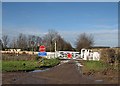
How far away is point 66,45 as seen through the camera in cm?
9356

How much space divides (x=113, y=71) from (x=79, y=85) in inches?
329

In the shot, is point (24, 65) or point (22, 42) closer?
point (24, 65)

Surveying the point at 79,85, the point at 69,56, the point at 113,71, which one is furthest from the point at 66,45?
the point at 79,85

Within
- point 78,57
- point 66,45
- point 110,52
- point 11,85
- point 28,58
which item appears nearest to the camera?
point 11,85

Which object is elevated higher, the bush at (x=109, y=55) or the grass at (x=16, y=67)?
the bush at (x=109, y=55)

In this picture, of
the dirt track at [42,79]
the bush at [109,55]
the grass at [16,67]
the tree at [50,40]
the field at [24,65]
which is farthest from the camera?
the tree at [50,40]

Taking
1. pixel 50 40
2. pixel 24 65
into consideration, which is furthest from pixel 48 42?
pixel 24 65

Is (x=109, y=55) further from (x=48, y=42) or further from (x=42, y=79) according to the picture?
(x=48, y=42)

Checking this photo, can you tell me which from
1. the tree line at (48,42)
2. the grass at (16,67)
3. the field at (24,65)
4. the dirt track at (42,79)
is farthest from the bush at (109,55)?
the tree line at (48,42)

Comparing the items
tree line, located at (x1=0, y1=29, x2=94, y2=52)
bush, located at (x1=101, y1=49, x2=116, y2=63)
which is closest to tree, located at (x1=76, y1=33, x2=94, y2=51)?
tree line, located at (x1=0, y1=29, x2=94, y2=52)

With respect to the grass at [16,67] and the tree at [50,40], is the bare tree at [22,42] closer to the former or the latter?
the tree at [50,40]

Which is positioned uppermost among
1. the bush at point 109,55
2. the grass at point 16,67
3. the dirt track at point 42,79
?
the bush at point 109,55

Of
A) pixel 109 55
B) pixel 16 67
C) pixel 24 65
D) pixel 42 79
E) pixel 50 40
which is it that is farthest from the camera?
pixel 50 40

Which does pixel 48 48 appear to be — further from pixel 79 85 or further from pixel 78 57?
pixel 79 85
